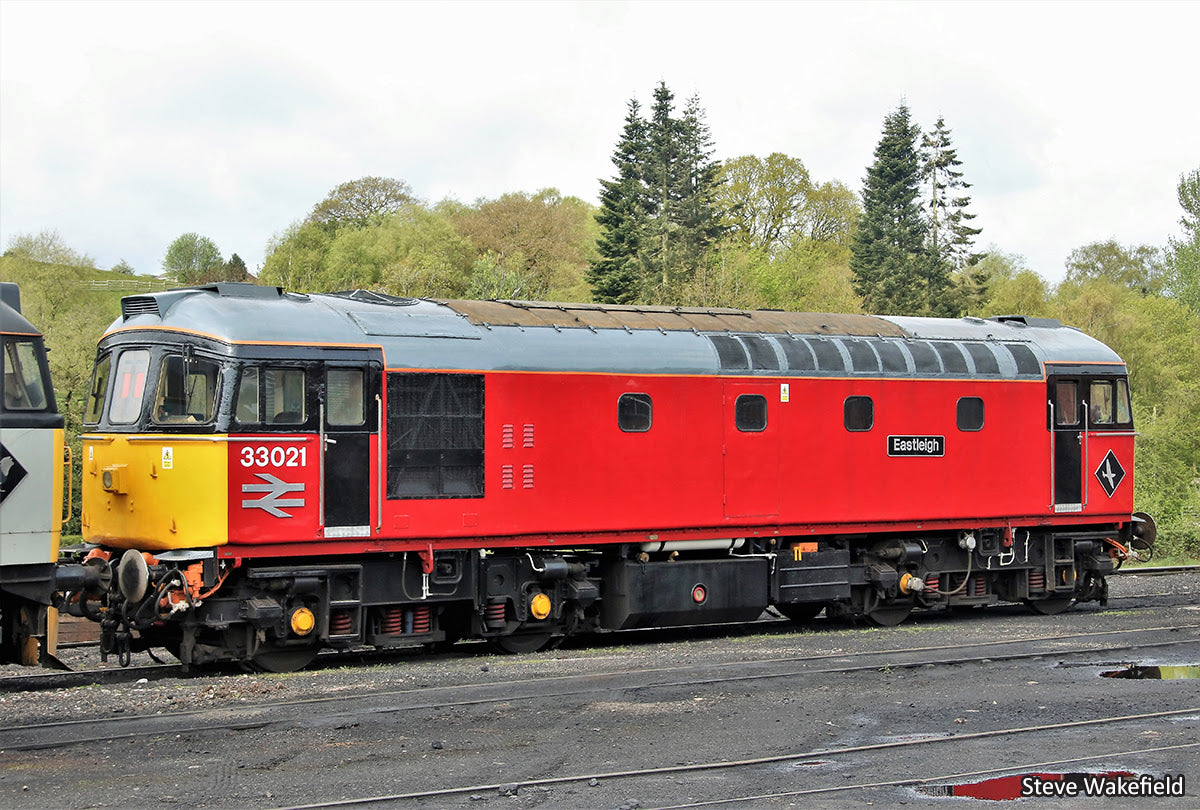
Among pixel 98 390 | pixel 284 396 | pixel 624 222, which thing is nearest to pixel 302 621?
pixel 284 396

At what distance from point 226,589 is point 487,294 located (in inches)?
1353

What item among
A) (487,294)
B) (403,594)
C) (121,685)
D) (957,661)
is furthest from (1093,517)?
(487,294)

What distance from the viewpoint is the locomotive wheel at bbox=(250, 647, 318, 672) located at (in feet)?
45.4

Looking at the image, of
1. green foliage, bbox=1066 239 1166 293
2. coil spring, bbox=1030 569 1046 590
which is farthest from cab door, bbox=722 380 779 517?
green foliage, bbox=1066 239 1166 293

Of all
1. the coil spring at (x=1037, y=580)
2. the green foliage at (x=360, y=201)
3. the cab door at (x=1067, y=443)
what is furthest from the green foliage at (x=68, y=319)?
the cab door at (x=1067, y=443)

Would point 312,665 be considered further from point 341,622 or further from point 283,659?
point 341,622

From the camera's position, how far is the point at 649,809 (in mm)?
8297

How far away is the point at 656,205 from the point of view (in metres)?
57.2

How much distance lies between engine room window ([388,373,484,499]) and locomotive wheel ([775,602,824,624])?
236 inches

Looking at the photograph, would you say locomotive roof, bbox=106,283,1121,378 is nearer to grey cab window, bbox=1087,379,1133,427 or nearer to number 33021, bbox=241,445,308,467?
grey cab window, bbox=1087,379,1133,427

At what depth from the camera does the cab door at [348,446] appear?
13930mm

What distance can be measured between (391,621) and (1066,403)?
11.1 metres

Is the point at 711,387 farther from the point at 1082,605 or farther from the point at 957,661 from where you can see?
the point at 1082,605

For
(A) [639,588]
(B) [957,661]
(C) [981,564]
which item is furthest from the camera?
(C) [981,564]
